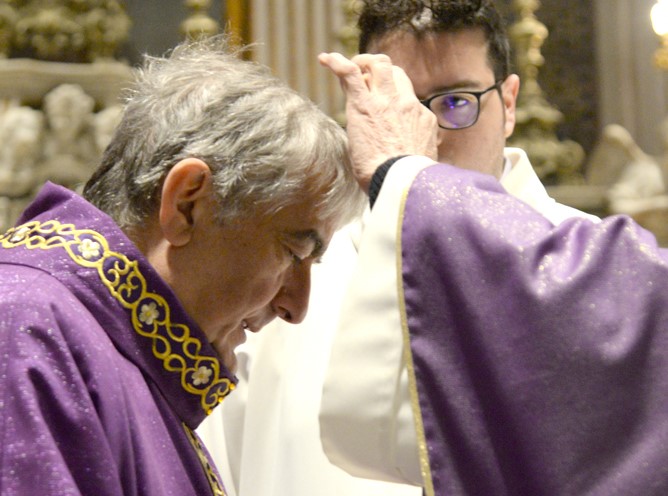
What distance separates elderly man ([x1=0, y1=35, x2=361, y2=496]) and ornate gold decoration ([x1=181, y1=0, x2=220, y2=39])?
3.49 m

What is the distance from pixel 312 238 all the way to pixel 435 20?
3.74ft

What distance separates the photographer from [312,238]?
202 cm

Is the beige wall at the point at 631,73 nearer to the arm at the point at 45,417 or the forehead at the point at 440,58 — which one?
the forehead at the point at 440,58

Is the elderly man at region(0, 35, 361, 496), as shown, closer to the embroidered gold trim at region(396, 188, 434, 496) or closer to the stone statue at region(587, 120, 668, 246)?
the embroidered gold trim at region(396, 188, 434, 496)

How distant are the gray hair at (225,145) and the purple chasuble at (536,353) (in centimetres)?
22

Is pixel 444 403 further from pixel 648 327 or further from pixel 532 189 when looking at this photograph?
pixel 532 189

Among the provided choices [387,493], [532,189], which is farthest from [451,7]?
[387,493]

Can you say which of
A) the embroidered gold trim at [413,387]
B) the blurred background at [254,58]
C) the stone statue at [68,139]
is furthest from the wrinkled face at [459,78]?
the stone statue at [68,139]

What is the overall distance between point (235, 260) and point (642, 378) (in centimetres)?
66

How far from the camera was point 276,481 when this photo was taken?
2789mm

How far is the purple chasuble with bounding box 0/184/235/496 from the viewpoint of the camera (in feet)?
5.04

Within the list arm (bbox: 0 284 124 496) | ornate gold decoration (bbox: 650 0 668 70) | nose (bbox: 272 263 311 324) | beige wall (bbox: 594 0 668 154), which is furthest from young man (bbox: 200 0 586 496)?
beige wall (bbox: 594 0 668 154)

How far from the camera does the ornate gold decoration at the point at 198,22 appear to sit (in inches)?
217

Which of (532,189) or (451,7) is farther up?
(451,7)
